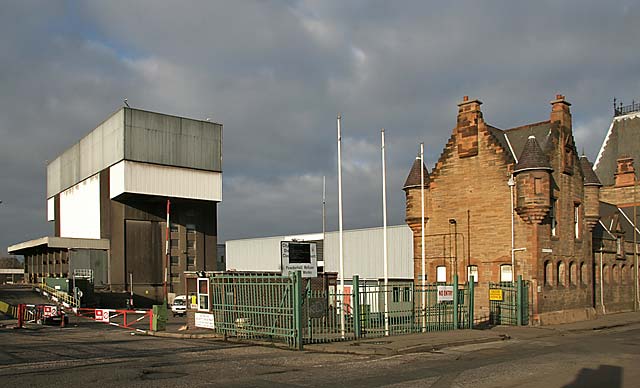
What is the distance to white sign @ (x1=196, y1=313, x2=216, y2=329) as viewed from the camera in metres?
25.7

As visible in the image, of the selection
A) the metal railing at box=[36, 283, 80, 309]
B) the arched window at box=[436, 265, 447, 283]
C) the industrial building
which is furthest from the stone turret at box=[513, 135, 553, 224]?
the industrial building

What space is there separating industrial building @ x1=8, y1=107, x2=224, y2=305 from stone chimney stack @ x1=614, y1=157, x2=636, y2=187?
42.7m

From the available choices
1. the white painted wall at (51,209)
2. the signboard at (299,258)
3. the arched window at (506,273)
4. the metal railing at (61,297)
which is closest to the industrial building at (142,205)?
the metal railing at (61,297)

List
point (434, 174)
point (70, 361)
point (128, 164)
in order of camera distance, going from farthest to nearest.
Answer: point (128, 164) → point (434, 174) → point (70, 361)

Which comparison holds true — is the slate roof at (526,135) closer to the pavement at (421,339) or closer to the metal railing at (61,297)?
the pavement at (421,339)

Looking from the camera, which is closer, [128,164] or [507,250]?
[507,250]

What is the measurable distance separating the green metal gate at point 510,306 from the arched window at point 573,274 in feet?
21.2

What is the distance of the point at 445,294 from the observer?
28.1 meters

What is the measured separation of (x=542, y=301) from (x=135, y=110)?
157 feet

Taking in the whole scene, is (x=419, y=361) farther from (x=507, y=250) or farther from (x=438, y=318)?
(x=507, y=250)

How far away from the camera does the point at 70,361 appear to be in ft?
58.4

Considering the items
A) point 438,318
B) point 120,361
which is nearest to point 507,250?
point 438,318

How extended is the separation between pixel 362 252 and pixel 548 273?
30.9 metres

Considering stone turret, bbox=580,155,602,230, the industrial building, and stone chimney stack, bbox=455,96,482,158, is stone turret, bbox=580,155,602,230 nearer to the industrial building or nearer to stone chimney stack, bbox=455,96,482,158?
stone chimney stack, bbox=455,96,482,158
